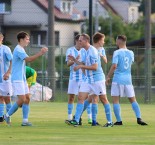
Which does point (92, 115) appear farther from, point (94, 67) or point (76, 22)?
point (76, 22)

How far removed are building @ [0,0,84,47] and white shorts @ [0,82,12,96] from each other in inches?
1285

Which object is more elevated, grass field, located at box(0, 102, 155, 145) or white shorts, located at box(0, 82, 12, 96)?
white shorts, located at box(0, 82, 12, 96)

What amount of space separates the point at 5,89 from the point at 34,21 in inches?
1407

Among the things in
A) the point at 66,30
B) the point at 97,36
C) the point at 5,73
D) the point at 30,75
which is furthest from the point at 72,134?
the point at 66,30

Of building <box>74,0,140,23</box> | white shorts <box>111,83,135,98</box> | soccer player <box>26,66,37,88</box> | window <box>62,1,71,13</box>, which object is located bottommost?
white shorts <box>111,83,135,98</box>

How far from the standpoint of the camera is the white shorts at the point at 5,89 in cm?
1934

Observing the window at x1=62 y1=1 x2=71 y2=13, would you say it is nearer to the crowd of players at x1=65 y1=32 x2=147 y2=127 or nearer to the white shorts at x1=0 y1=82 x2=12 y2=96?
the crowd of players at x1=65 y1=32 x2=147 y2=127

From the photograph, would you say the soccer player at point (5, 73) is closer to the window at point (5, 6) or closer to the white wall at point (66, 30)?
the white wall at point (66, 30)

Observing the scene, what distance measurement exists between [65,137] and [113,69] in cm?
350

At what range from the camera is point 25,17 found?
5644 centimetres

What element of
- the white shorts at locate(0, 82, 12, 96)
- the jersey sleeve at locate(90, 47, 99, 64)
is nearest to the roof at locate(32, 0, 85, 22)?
the white shorts at locate(0, 82, 12, 96)

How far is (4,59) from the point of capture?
19.3 meters

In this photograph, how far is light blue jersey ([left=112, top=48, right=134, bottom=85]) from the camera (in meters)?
19.1

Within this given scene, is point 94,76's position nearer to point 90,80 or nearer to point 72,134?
point 90,80
